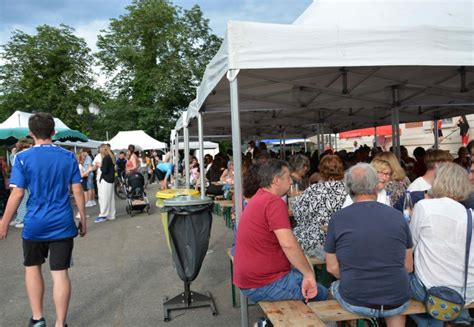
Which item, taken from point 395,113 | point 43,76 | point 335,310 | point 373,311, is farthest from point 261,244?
point 43,76

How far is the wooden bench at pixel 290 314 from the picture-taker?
2.60 meters

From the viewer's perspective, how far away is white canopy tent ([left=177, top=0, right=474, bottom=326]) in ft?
10.6

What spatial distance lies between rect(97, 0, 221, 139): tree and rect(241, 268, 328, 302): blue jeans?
98.6 feet

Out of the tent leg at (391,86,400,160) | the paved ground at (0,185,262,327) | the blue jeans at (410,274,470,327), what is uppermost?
the tent leg at (391,86,400,160)

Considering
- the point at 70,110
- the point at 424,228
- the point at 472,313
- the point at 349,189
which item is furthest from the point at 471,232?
the point at 70,110

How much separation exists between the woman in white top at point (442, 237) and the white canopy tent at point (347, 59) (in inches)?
42.2

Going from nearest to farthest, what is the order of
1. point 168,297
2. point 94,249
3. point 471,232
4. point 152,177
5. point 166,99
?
point 471,232 < point 168,297 < point 94,249 < point 152,177 < point 166,99

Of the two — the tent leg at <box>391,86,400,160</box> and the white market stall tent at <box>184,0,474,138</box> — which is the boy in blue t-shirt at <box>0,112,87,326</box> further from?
the tent leg at <box>391,86,400,160</box>

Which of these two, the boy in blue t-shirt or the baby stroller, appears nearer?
the boy in blue t-shirt

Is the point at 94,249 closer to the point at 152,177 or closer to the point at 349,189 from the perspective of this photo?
the point at 349,189

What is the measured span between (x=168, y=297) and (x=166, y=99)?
2908cm

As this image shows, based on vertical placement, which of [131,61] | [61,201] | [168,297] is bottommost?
[168,297]

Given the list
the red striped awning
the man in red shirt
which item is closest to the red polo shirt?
the man in red shirt

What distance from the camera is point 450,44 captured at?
3.31m
